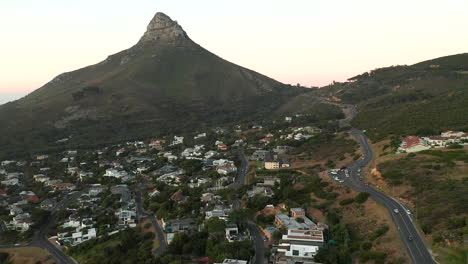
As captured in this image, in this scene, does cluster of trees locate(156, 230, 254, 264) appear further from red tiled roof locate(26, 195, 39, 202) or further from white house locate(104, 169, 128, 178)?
red tiled roof locate(26, 195, 39, 202)

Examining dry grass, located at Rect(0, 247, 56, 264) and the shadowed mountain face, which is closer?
dry grass, located at Rect(0, 247, 56, 264)

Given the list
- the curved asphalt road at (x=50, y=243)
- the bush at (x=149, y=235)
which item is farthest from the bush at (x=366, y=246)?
the curved asphalt road at (x=50, y=243)

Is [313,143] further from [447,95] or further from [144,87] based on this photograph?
[144,87]

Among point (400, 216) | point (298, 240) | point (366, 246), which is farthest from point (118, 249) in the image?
point (400, 216)

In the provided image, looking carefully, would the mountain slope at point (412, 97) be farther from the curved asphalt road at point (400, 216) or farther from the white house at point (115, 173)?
the white house at point (115, 173)

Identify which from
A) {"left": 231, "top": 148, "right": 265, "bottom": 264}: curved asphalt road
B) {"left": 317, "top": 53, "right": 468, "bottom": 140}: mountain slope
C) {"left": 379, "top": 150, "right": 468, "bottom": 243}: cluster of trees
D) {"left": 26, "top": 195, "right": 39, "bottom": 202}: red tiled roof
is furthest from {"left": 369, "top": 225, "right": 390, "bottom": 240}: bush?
{"left": 26, "top": 195, "right": 39, "bottom": 202}: red tiled roof

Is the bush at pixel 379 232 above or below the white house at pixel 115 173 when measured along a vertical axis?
below
